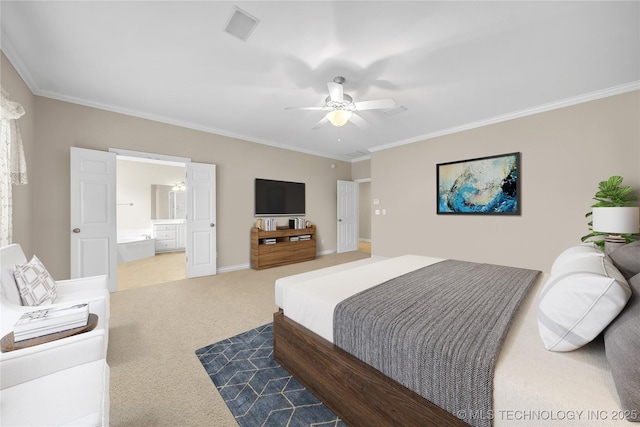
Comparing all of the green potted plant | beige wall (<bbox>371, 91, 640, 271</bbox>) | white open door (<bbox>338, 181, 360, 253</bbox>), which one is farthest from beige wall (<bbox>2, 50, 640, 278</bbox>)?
white open door (<bbox>338, 181, 360, 253</bbox>)

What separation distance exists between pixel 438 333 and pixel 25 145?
4344 millimetres

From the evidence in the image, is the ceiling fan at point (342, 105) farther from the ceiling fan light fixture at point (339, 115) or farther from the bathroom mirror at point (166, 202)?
the bathroom mirror at point (166, 202)

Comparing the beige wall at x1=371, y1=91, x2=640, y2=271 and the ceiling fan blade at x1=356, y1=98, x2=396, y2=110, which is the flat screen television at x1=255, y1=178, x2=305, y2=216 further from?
the ceiling fan blade at x1=356, y1=98, x2=396, y2=110

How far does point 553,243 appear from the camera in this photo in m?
3.37

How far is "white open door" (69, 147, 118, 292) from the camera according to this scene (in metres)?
3.16

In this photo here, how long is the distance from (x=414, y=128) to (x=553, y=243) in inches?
104

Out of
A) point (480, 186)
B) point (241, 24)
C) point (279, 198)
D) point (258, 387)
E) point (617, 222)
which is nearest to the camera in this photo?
point (258, 387)

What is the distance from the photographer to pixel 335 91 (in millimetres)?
2451

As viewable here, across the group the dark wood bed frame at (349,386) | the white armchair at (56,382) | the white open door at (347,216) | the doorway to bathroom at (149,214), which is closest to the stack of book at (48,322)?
the white armchair at (56,382)

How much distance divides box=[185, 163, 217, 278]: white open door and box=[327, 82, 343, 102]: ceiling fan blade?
2699 mm

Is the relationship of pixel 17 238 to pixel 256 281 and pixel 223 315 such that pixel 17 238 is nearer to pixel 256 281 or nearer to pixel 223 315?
pixel 223 315


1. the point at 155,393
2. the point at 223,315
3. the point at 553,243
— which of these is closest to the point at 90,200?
the point at 223,315

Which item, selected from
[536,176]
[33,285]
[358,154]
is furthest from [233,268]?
[536,176]

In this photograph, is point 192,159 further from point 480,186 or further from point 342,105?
point 480,186
